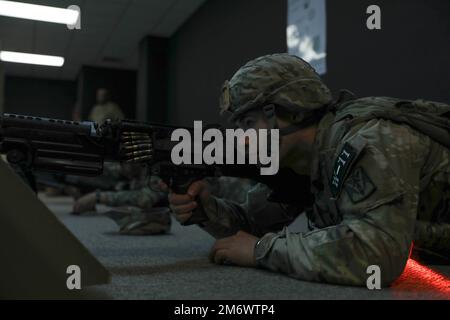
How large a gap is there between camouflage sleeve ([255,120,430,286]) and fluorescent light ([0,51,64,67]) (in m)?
1.75

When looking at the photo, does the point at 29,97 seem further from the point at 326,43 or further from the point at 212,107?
the point at 326,43

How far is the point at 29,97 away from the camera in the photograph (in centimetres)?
654

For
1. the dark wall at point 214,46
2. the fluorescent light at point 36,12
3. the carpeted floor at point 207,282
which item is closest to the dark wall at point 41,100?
the dark wall at point 214,46

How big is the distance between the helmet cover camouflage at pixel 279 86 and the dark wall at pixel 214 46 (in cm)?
119

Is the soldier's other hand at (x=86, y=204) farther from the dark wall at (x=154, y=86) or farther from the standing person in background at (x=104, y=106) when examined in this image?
the standing person in background at (x=104, y=106)

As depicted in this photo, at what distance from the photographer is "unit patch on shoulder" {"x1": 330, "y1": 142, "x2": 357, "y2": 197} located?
0.95 metres

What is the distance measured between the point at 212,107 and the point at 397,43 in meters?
1.88

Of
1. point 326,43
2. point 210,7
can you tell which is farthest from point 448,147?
point 210,7

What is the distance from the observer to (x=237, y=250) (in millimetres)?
1176

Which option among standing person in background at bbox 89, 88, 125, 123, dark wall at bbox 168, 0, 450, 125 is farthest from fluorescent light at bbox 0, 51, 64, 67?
standing person in background at bbox 89, 88, 125, 123

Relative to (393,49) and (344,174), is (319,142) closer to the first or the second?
(344,174)

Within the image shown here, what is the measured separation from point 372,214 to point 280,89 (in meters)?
0.37

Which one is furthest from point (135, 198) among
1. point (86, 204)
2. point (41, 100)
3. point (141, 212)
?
point (41, 100)

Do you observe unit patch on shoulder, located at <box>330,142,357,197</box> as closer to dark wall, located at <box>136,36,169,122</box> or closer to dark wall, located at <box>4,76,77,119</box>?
dark wall, located at <box>136,36,169,122</box>
